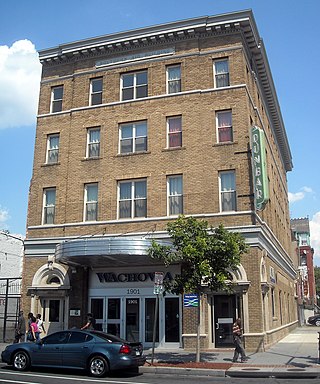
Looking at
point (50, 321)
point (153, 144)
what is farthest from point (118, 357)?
point (153, 144)

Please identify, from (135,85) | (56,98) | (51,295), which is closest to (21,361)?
(51,295)

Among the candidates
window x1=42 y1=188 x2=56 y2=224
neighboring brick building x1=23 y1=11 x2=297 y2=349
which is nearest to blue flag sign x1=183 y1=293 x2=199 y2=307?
neighboring brick building x1=23 y1=11 x2=297 y2=349

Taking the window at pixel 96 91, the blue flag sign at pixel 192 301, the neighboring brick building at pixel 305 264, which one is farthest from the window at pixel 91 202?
the neighboring brick building at pixel 305 264

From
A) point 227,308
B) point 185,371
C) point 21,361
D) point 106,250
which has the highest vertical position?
point 106,250

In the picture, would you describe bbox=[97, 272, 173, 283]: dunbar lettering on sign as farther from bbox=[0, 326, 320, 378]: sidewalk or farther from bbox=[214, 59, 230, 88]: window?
bbox=[214, 59, 230, 88]: window

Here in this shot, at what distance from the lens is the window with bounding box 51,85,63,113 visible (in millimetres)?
27848

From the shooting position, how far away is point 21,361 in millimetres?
15625

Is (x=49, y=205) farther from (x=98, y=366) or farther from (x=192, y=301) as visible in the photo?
(x=98, y=366)

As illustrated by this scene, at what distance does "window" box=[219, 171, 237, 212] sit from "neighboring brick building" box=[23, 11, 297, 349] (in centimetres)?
5

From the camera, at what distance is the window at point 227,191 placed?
22891 mm

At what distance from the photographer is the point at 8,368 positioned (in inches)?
635

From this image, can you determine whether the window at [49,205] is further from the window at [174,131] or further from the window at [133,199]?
the window at [174,131]

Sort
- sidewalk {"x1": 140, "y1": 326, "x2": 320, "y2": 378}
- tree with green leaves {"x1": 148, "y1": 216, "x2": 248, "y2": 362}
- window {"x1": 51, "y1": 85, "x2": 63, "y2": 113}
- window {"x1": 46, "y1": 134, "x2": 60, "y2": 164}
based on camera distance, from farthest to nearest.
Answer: window {"x1": 51, "y1": 85, "x2": 63, "y2": 113} < window {"x1": 46, "y1": 134, "x2": 60, "y2": 164} < tree with green leaves {"x1": 148, "y1": 216, "x2": 248, "y2": 362} < sidewalk {"x1": 140, "y1": 326, "x2": 320, "y2": 378}

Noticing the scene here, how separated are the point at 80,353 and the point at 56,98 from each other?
1762 centimetres
